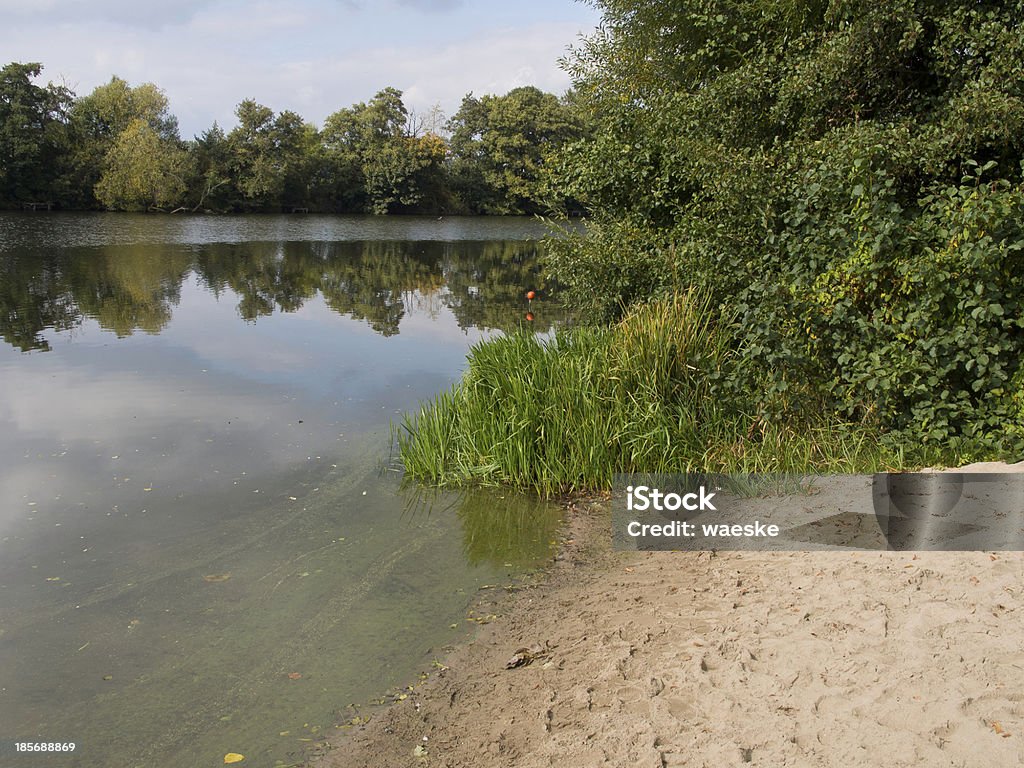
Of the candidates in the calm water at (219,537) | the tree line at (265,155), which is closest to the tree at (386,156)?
the tree line at (265,155)

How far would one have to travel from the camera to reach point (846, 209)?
6.57m

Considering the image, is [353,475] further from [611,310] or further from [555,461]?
[611,310]

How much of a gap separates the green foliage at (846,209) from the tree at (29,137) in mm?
50242

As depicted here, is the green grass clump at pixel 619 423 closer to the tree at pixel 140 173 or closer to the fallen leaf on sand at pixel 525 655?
the fallen leaf on sand at pixel 525 655

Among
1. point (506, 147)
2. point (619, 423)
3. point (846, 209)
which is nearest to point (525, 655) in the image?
point (619, 423)

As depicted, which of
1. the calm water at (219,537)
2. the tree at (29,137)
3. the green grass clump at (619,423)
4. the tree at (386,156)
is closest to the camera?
the calm water at (219,537)

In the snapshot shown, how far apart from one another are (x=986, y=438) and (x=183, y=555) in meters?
5.68

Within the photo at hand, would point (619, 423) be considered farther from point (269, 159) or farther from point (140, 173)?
Answer: point (269, 159)

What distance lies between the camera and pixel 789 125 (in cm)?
838

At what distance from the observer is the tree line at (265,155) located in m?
51.6

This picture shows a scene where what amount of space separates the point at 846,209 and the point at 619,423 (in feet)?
8.10

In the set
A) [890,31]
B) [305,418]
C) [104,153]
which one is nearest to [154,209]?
[104,153]

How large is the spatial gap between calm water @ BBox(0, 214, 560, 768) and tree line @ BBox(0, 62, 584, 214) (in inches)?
1329

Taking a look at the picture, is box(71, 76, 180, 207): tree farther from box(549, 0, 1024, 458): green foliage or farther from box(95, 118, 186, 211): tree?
box(549, 0, 1024, 458): green foliage
